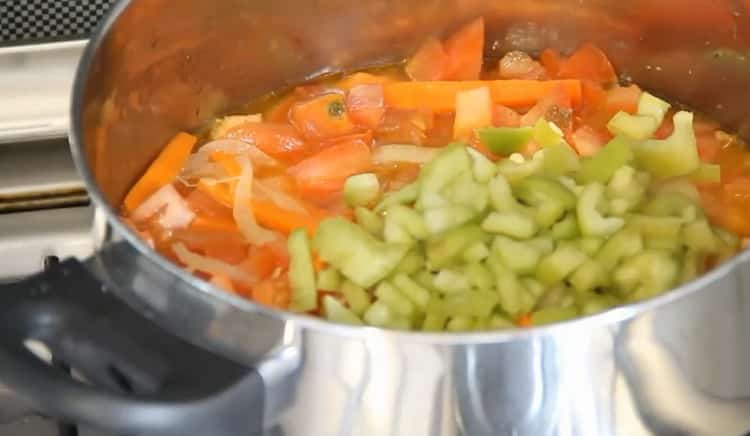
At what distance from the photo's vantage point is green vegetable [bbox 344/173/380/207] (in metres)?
0.95

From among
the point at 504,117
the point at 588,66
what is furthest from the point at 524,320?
the point at 588,66

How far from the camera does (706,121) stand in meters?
1.13

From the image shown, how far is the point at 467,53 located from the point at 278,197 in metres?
0.28

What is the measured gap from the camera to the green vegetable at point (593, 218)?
817 mm

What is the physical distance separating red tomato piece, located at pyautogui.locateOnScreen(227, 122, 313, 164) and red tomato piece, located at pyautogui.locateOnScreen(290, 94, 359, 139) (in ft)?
0.05

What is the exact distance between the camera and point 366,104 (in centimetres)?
110

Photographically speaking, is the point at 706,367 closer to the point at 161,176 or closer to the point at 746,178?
the point at 746,178

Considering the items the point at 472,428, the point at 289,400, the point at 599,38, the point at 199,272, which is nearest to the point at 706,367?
the point at 472,428

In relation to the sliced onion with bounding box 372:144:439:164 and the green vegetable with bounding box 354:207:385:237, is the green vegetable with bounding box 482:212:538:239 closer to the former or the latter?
the green vegetable with bounding box 354:207:385:237

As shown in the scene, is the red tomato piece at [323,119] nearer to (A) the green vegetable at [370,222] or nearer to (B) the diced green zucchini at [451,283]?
(A) the green vegetable at [370,222]

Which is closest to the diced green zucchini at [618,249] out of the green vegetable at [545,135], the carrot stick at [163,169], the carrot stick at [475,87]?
the green vegetable at [545,135]

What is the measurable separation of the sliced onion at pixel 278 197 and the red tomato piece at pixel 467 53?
0.80 feet

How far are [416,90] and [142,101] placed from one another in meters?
0.27

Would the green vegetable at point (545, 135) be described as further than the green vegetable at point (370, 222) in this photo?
Yes
